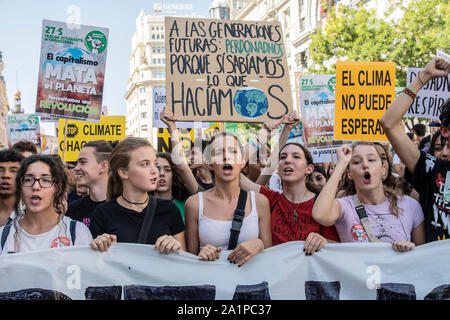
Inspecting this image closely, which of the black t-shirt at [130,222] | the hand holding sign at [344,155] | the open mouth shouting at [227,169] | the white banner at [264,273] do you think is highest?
the hand holding sign at [344,155]

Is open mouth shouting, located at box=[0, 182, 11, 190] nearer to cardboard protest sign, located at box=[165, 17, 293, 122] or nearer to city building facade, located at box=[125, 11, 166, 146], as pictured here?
cardboard protest sign, located at box=[165, 17, 293, 122]

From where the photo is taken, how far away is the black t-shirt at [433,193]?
9.88 feet

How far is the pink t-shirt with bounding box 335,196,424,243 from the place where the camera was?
3186 millimetres

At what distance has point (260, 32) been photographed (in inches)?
200

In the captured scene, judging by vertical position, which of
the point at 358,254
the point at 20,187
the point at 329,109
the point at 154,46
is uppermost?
the point at 154,46

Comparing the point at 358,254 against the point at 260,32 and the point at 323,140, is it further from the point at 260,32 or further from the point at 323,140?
the point at 323,140

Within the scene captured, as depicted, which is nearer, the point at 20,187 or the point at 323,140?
the point at 20,187

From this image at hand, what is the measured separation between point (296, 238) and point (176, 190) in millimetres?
1590

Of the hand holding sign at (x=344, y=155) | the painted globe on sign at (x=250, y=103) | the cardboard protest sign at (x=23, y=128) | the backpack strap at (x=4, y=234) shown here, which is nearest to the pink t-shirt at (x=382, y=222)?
the hand holding sign at (x=344, y=155)

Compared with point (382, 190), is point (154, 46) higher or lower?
higher

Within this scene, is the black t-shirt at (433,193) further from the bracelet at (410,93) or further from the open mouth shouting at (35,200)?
the open mouth shouting at (35,200)

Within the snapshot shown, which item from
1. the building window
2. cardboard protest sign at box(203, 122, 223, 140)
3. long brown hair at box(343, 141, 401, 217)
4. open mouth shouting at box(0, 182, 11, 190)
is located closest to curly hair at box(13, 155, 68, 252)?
open mouth shouting at box(0, 182, 11, 190)

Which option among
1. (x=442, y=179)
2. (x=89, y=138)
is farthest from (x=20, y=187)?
(x=89, y=138)

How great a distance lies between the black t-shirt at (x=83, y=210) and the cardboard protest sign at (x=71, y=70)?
323 cm
